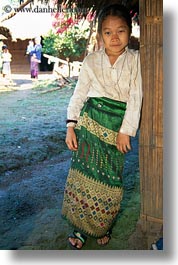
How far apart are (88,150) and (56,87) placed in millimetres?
289

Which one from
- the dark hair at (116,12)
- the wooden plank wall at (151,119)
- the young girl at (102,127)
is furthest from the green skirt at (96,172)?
the dark hair at (116,12)

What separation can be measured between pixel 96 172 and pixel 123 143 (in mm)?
167

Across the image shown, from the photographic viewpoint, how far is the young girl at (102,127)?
1854mm

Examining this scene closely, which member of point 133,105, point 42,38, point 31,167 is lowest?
point 31,167

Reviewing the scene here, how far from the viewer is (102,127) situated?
190 centimetres

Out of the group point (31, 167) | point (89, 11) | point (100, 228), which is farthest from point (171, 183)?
point (89, 11)

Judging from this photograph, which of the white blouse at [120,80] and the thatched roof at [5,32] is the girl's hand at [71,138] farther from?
the thatched roof at [5,32]

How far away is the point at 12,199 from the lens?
76.5 inches

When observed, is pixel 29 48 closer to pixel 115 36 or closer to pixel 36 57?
pixel 36 57

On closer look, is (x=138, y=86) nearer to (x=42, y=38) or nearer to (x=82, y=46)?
(x=82, y=46)

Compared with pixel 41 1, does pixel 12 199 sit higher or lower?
lower

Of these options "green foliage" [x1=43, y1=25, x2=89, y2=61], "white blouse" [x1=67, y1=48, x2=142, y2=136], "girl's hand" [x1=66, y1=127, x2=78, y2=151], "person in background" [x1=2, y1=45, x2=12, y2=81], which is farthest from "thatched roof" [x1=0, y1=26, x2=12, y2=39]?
"girl's hand" [x1=66, y1=127, x2=78, y2=151]

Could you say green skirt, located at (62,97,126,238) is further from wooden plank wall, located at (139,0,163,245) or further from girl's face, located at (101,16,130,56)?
girl's face, located at (101,16,130,56)

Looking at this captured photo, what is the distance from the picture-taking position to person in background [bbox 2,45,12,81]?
74.6 inches
